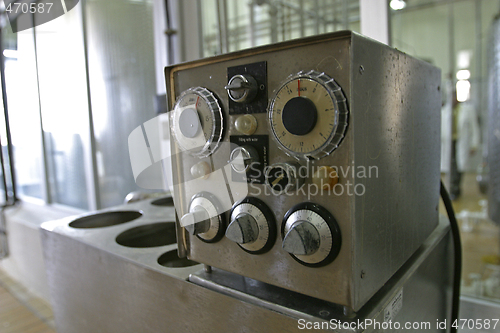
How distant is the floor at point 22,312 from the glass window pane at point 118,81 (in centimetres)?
77

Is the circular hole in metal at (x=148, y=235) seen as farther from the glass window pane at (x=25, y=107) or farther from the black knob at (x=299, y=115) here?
the glass window pane at (x=25, y=107)

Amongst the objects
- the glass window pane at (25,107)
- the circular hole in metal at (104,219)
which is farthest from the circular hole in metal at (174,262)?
the glass window pane at (25,107)

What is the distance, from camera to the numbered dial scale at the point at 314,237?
424mm

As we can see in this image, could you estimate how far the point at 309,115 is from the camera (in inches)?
16.4

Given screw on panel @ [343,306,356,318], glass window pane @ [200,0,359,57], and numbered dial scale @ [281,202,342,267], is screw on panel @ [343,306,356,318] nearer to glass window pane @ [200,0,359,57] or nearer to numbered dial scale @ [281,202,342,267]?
numbered dial scale @ [281,202,342,267]

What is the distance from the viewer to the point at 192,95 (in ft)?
1.77

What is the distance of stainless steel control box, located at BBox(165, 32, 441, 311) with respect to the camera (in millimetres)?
415

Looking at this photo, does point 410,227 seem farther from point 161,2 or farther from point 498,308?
point 161,2

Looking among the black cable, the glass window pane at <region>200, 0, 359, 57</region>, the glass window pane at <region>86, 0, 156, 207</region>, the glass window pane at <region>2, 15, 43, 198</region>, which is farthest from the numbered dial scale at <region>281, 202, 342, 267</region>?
the glass window pane at <region>2, 15, 43, 198</region>

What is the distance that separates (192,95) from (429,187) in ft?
1.65

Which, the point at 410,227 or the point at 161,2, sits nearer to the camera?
the point at 410,227

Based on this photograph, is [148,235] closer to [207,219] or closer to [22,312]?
[207,219]

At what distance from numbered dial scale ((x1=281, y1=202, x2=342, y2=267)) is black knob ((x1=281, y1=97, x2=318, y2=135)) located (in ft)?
0.34

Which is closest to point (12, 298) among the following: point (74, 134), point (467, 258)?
point (74, 134)
